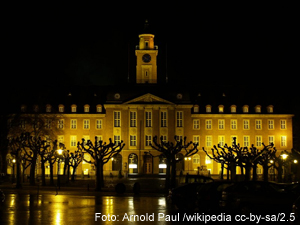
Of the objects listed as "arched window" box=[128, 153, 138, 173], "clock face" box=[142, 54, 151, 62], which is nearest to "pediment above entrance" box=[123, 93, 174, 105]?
"arched window" box=[128, 153, 138, 173]

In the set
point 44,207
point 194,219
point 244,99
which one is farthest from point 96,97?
point 194,219

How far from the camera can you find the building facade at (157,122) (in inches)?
3142

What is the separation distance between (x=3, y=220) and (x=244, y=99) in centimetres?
6864

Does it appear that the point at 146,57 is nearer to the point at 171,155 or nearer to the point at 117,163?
the point at 117,163

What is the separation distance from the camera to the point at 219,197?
23.2m

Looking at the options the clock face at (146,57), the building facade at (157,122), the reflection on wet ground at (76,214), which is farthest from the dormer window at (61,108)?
the reflection on wet ground at (76,214)

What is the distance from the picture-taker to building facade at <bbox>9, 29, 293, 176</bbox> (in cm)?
7981

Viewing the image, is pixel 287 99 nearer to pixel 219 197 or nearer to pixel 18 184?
pixel 18 184

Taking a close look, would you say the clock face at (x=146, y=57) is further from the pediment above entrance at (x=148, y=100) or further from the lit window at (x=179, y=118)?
the lit window at (x=179, y=118)

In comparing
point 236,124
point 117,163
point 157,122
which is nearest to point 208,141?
point 236,124

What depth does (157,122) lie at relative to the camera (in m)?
80.2

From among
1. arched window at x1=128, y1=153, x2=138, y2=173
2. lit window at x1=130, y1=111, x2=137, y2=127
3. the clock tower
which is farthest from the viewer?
the clock tower

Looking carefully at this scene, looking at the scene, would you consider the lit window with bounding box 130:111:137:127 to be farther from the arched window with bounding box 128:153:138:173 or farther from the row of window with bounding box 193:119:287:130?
the row of window with bounding box 193:119:287:130

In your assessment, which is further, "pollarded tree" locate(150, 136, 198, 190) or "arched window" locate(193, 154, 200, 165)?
"arched window" locate(193, 154, 200, 165)
